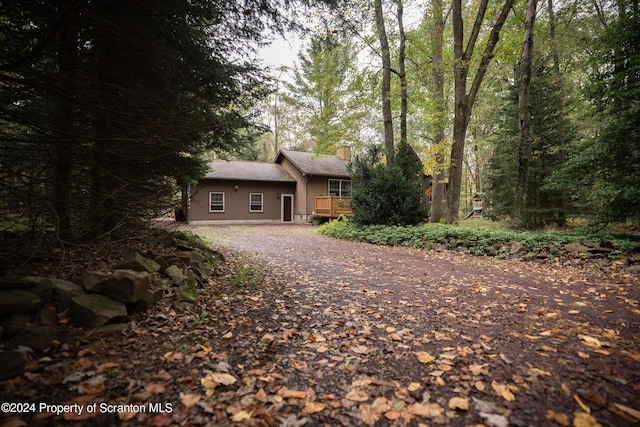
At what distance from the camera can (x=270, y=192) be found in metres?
20.7

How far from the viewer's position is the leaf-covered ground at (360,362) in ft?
5.98

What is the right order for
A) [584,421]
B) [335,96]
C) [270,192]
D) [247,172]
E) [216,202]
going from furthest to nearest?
[270,192] → [247,172] → [216,202] → [335,96] → [584,421]

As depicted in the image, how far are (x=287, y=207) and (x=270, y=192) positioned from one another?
1.78 m

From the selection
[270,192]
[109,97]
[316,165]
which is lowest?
[270,192]

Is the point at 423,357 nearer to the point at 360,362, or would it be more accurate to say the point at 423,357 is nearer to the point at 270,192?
the point at 360,362

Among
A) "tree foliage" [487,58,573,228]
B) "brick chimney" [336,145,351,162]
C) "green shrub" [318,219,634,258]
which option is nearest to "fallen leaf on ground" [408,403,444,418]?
"green shrub" [318,219,634,258]

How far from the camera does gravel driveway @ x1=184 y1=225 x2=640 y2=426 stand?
1856mm

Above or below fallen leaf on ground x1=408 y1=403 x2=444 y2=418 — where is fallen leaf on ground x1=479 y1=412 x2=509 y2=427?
above

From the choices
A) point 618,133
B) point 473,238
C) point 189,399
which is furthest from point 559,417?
point 618,133

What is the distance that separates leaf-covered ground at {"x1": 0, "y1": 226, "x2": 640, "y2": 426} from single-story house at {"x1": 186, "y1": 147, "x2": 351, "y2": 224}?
14.0 m

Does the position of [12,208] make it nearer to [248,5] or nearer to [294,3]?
[248,5]

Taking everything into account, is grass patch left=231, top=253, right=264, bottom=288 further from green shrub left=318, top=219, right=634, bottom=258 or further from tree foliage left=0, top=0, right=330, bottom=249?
green shrub left=318, top=219, right=634, bottom=258

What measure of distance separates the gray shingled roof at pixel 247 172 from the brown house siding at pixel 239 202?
427 mm

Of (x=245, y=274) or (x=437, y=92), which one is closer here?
(x=245, y=274)
